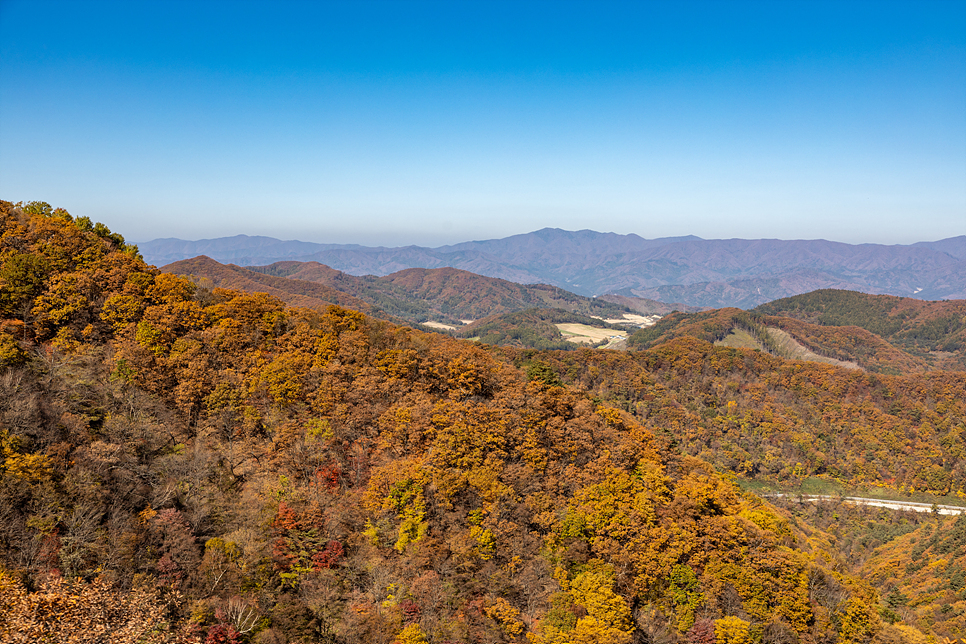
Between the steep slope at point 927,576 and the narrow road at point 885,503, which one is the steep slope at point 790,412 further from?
the steep slope at point 927,576

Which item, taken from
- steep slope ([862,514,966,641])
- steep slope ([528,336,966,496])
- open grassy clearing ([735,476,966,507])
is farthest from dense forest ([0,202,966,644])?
steep slope ([528,336,966,496])

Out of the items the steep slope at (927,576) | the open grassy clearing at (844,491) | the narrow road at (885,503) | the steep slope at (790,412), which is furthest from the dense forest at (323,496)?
the steep slope at (790,412)

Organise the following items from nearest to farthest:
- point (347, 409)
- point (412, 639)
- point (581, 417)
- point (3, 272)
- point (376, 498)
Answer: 1. point (412, 639)
2. point (376, 498)
3. point (3, 272)
4. point (347, 409)
5. point (581, 417)

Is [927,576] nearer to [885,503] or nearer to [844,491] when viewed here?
[885,503]

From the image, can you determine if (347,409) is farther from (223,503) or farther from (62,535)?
(62,535)

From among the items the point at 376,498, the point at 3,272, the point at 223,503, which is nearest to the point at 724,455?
the point at 376,498

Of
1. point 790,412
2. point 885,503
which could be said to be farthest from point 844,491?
point 790,412
